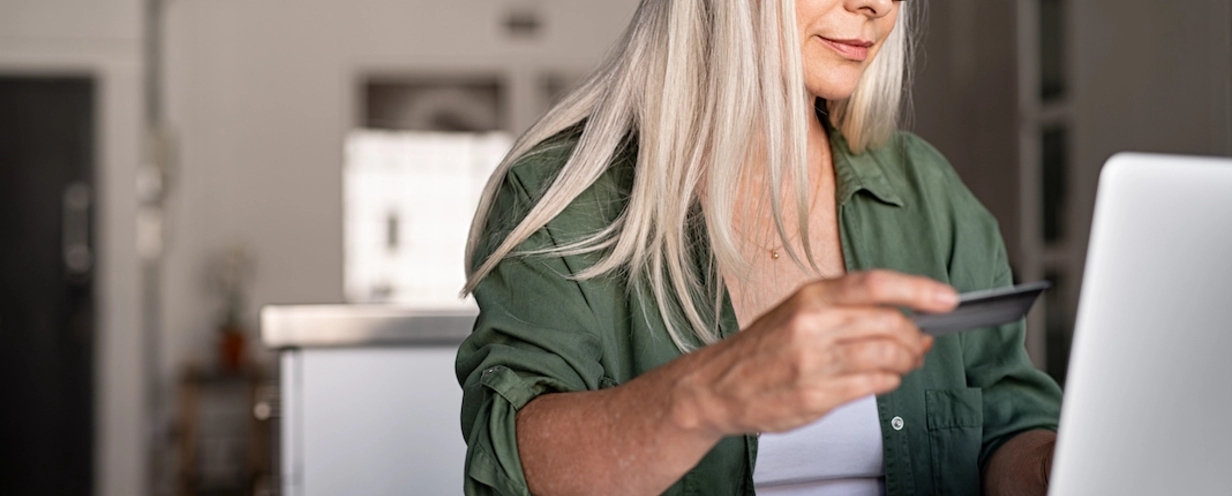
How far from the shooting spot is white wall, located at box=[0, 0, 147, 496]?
5.29 m

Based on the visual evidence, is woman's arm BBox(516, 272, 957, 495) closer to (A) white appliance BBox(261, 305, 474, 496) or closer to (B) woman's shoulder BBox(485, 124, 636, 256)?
(B) woman's shoulder BBox(485, 124, 636, 256)

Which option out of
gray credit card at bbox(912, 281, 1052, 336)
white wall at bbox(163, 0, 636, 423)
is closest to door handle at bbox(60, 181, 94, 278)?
white wall at bbox(163, 0, 636, 423)

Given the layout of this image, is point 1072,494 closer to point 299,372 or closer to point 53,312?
point 299,372

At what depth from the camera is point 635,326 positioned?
117 cm

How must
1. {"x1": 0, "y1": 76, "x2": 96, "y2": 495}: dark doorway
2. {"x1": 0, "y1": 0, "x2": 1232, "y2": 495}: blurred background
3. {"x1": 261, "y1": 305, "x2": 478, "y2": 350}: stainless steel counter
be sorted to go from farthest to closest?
{"x1": 0, "y1": 76, "x2": 96, "y2": 495}: dark doorway, {"x1": 0, "y1": 0, "x2": 1232, "y2": 495}: blurred background, {"x1": 261, "y1": 305, "x2": 478, "y2": 350}: stainless steel counter

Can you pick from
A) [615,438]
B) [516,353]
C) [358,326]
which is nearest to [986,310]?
[615,438]

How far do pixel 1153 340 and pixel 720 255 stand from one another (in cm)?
57

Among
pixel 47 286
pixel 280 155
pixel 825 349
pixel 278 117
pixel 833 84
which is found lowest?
pixel 47 286

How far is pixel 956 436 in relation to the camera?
125cm

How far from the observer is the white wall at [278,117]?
6.25m

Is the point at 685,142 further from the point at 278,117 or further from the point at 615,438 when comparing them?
the point at 278,117

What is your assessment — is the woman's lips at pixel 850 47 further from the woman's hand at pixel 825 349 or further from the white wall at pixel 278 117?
the white wall at pixel 278 117

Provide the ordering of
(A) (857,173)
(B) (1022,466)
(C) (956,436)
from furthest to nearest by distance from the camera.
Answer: (A) (857,173), (C) (956,436), (B) (1022,466)

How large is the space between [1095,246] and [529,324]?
57 centimetres
